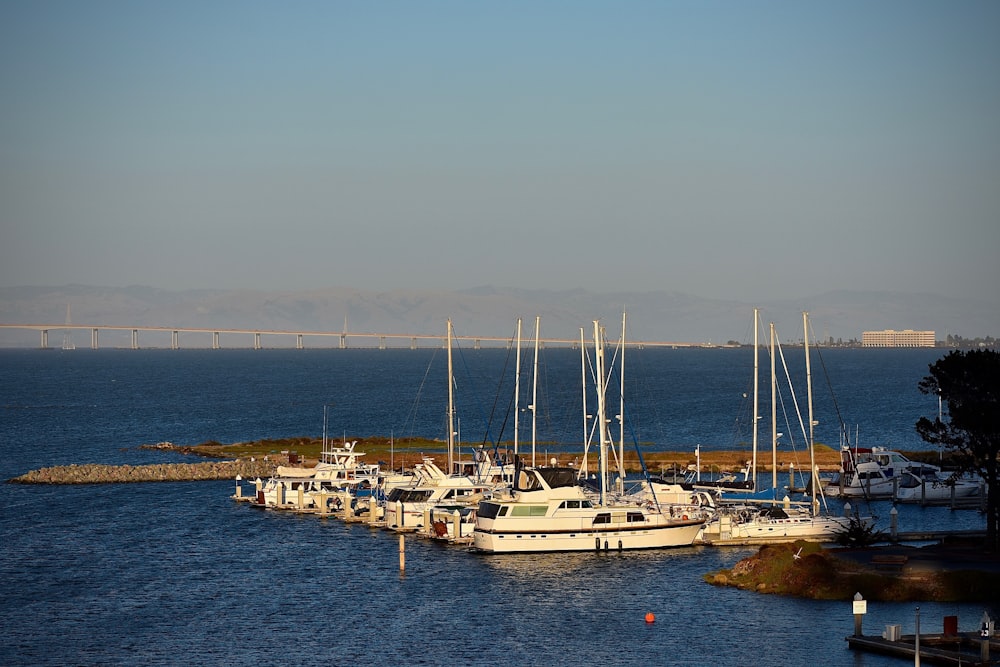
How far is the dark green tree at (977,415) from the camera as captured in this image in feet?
146

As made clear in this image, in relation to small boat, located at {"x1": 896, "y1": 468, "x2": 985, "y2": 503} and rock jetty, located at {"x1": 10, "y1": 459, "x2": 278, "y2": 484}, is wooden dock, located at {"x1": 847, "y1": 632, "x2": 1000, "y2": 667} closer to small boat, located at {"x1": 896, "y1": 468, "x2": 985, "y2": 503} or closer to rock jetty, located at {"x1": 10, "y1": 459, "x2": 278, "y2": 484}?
small boat, located at {"x1": 896, "y1": 468, "x2": 985, "y2": 503}

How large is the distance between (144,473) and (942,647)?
170ft

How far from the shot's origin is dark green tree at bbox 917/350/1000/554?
146 feet

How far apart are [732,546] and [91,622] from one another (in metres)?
23.0

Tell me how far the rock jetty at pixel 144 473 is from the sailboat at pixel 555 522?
28569mm

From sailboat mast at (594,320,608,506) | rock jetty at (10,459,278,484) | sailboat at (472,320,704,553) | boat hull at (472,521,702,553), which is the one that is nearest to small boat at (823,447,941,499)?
sailboat mast at (594,320,608,506)

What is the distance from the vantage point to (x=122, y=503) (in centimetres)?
6488

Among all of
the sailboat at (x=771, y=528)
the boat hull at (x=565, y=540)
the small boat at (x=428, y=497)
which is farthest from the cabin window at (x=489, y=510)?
the sailboat at (x=771, y=528)

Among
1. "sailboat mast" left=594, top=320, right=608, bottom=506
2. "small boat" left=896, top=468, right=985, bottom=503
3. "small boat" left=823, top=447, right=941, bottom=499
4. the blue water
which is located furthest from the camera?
"small boat" left=823, top=447, right=941, bottom=499

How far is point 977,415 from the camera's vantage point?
44531mm

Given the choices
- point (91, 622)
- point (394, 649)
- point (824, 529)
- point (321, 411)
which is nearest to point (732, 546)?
point (824, 529)

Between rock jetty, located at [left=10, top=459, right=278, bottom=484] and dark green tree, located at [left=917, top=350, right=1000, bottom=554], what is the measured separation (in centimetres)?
3993

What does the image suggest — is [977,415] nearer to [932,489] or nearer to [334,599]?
[932,489]

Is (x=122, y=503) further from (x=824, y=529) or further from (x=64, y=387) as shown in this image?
(x=64, y=387)
